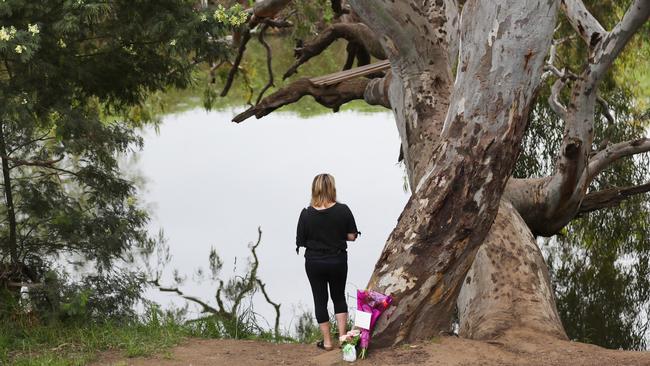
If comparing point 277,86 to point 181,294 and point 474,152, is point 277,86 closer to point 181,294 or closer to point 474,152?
point 181,294

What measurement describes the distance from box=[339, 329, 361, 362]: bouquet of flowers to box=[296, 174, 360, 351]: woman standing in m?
0.47

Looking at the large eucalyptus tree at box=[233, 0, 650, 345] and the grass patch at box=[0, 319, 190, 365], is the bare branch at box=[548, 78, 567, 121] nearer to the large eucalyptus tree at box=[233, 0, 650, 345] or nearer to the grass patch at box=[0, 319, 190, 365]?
the large eucalyptus tree at box=[233, 0, 650, 345]

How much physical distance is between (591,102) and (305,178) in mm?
11626

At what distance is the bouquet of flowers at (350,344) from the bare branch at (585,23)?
4455 millimetres

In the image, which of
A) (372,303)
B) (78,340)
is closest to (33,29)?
(78,340)

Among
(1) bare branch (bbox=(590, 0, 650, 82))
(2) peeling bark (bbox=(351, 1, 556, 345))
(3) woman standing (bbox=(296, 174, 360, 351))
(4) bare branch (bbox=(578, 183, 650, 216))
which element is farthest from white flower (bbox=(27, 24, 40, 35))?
(4) bare branch (bbox=(578, 183, 650, 216))

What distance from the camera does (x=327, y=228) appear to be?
227 inches

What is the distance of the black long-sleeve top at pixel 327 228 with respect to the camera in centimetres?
577

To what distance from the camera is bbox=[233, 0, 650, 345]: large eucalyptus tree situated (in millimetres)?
5793

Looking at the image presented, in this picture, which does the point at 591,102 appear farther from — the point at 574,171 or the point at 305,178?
the point at 305,178

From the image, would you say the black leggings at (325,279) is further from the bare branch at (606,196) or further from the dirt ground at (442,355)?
the bare branch at (606,196)

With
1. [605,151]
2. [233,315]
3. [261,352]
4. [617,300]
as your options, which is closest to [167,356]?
[261,352]

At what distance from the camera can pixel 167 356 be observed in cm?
618

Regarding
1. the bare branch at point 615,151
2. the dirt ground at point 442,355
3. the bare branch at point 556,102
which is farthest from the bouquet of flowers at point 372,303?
the bare branch at point 556,102
